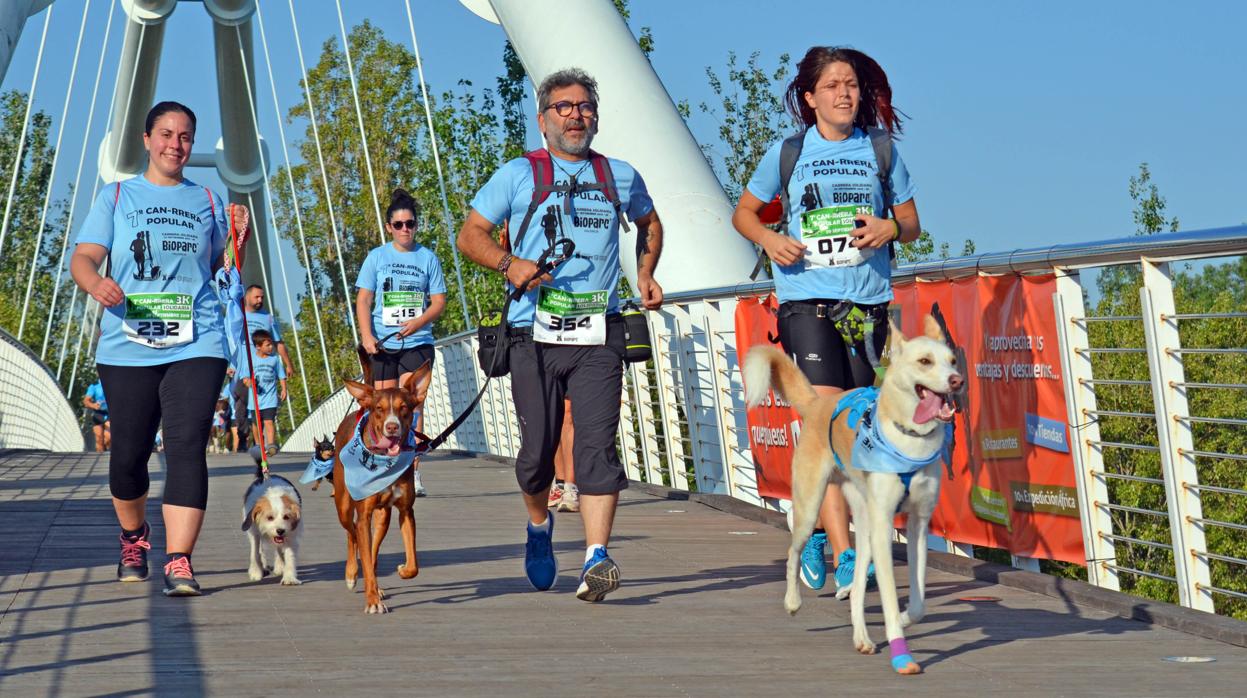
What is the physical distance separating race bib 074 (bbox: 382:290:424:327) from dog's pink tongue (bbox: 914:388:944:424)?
6072 mm

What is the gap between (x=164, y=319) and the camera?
6.47 metres

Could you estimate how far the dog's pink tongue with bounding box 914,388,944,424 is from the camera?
15.2ft

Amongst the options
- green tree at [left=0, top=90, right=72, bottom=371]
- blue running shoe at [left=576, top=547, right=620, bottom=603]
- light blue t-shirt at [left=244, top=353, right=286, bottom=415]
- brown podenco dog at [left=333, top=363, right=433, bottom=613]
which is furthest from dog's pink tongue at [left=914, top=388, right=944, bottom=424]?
green tree at [left=0, top=90, right=72, bottom=371]

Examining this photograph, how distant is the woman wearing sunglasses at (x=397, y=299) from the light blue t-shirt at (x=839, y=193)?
4464 mm

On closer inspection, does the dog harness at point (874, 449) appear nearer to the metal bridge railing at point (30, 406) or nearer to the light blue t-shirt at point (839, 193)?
the light blue t-shirt at point (839, 193)

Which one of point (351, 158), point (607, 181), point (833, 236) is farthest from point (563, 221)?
point (351, 158)

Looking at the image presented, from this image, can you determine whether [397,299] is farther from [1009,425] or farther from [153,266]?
[1009,425]

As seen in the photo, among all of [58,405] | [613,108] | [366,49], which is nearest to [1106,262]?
[613,108]

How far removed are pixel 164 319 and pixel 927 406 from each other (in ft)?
10.1

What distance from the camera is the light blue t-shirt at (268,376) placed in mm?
17469

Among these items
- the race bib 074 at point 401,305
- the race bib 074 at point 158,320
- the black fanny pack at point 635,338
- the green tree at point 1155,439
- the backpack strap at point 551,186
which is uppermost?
the backpack strap at point 551,186

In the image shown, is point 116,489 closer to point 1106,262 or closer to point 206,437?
point 206,437

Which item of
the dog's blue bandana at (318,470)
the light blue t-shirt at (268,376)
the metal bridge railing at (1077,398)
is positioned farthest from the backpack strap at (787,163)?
the light blue t-shirt at (268,376)

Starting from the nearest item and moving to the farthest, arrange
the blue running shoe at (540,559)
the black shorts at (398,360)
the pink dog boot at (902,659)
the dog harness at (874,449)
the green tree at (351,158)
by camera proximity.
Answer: the pink dog boot at (902,659)
the dog harness at (874,449)
the blue running shoe at (540,559)
the black shorts at (398,360)
the green tree at (351,158)
